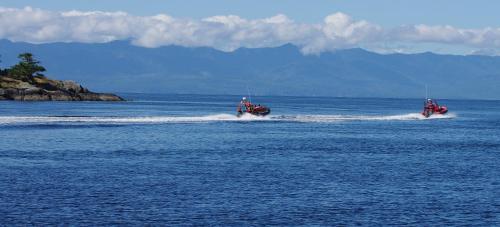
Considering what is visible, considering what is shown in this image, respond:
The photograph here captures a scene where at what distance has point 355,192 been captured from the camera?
4988 cm

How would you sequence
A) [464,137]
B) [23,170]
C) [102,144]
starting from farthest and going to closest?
[464,137]
[102,144]
[23,170]

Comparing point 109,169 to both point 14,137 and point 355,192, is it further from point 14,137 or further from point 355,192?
point 14,137

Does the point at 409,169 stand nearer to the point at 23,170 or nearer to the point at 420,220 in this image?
the point at 420,220

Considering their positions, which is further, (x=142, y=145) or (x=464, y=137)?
(x=464, y=137)

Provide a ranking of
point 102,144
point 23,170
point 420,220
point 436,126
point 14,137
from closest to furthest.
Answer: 1. point 420,220
2. point 23,170
3. point 102,144
4. point 14,137
5. point 436,126

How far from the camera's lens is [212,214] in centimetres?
4253

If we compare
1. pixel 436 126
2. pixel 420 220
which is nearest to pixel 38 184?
pixel 420 220

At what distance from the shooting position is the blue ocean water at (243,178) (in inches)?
1668

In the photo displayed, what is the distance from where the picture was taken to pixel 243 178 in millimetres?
55750

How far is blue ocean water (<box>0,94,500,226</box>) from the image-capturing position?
42375 mm

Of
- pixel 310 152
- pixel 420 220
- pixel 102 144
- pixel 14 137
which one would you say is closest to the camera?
pixel 420 220

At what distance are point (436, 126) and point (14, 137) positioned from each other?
66.9m

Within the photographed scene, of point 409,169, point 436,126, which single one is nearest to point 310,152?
point 409,169

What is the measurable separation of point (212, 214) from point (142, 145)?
134ft
